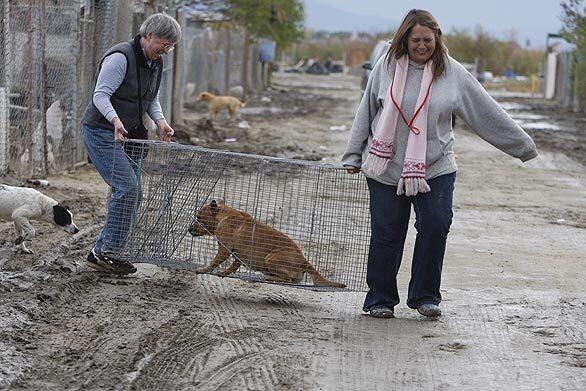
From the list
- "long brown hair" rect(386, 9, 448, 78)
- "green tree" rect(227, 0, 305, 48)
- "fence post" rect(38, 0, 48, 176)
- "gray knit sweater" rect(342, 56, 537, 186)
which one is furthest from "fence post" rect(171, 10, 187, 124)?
"green tree" rect(227, 0, 305, 48)

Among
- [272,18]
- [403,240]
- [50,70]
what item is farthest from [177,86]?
[272,18]

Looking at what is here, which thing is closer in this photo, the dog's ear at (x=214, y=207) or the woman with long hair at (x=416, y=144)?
the woman with long hair at (x=416, y=144)

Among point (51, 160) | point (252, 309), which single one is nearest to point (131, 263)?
point (252, 309)

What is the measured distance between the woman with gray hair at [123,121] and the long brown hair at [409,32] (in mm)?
1522

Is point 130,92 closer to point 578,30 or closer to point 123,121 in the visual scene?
point 123,121

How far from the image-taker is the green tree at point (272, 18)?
125ft

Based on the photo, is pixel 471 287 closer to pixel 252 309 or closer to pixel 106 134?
pixel 252 309

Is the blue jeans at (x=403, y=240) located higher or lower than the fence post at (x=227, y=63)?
lower

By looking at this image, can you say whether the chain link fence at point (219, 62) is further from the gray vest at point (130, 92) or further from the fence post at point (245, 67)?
the gray vest at point (130, 92)

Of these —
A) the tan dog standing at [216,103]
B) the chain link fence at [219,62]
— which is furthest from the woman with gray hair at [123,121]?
the chain link fence at [219,62]

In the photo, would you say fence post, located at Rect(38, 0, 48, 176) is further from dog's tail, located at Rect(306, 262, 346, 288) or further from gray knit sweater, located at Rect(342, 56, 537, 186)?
gray knit sweater, located at Rect(342, 56, 537, 186)

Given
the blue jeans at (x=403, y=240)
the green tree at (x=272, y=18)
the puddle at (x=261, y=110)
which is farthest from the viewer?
the green tree at (x=272, y=18)

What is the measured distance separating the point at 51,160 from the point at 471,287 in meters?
6.23

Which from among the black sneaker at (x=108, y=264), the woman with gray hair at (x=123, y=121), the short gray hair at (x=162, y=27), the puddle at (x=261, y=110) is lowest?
the black sneaker at (x=108, y=264)
